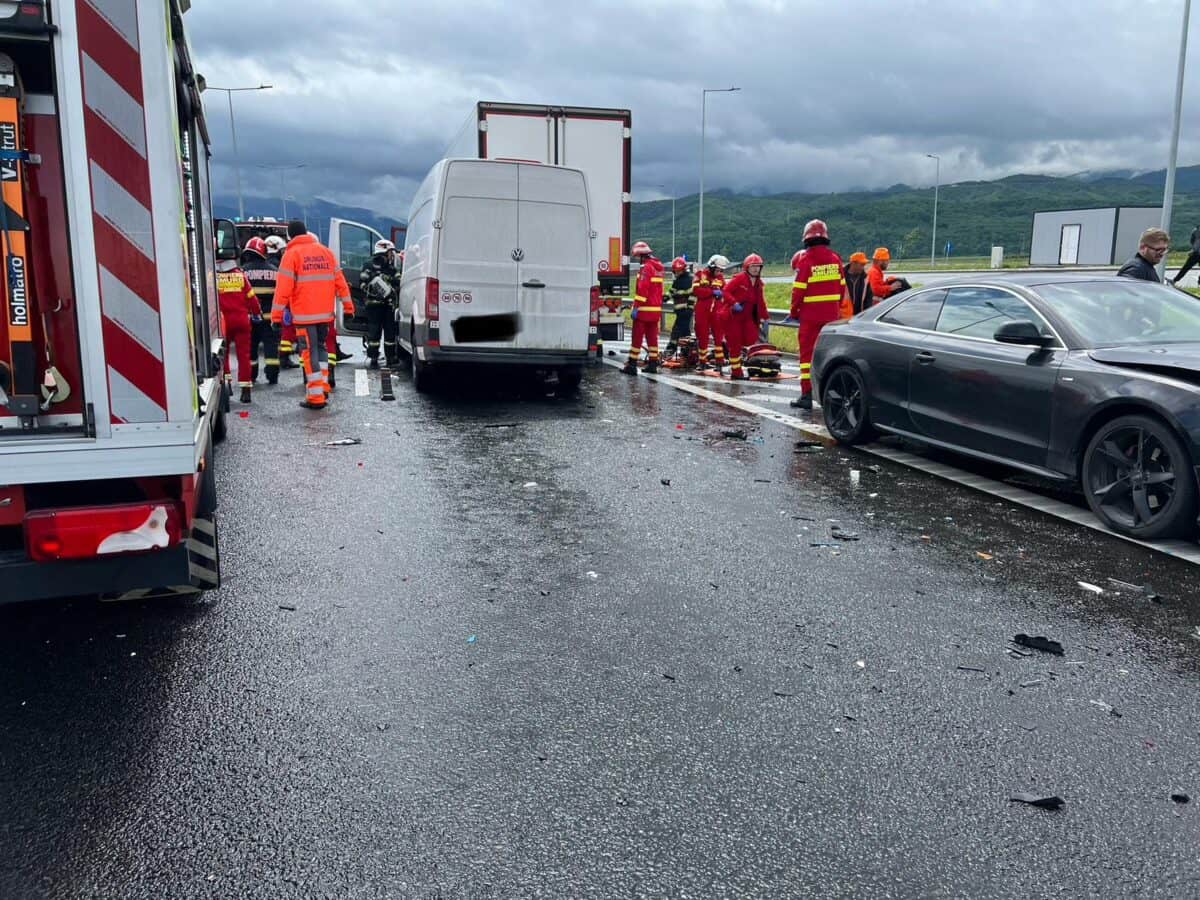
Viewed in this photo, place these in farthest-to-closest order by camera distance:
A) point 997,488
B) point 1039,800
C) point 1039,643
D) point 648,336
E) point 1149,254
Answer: point 648,336, point 1149,254, point 997,488, point 1039,643, point 1039,800

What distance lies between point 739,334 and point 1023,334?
7.91 m

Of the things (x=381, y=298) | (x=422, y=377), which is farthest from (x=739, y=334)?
(x=381, y=298)

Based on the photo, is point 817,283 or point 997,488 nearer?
point 997,488

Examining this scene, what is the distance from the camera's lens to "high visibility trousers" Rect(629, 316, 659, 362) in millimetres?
14836

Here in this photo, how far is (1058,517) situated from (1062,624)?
6.90 ft

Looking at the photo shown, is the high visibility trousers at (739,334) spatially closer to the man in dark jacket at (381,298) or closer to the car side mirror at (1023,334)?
the man in dark jacket at (381,298)

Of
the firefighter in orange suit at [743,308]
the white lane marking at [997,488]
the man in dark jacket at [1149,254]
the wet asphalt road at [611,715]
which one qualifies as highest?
the man in dark jacket at [1149,254]

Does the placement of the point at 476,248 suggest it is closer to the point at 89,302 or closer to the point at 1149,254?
the point at 1149,254

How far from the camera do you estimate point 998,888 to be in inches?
99.4

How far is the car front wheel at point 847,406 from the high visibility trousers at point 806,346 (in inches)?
81.5

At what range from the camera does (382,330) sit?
1639 centimetres

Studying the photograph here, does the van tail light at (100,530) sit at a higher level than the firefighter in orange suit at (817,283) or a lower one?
lower

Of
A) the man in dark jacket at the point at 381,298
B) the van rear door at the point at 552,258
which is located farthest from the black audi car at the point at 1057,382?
the man in dark jacket at the point at 381,298

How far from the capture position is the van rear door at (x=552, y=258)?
11203mm
